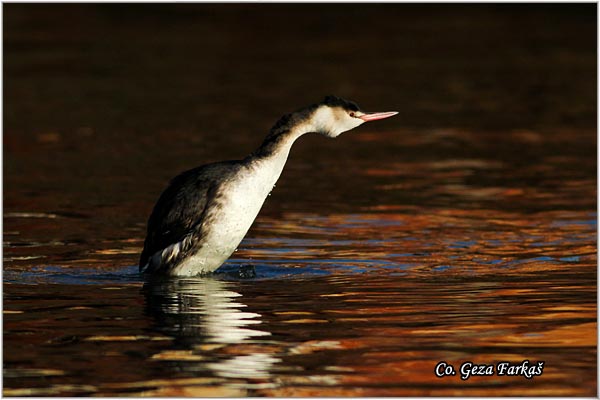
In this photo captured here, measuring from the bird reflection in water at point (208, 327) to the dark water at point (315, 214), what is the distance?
33 millimetres

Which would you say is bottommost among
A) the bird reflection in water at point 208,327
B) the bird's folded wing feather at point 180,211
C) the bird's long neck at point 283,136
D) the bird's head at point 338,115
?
the bird reflection in water at point 208,327

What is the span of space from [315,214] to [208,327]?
5.92 meters

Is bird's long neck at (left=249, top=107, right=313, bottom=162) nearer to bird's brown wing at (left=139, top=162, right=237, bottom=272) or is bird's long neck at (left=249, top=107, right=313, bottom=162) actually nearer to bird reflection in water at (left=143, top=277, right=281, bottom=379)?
bird's brown wing at (left=139, top=162, right=237, bottom=272)

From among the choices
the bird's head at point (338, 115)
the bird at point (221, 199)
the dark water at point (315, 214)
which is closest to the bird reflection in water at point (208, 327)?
the dark water at point (315, 214)

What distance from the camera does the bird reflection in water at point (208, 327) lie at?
32.1ft

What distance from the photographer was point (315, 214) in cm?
1673

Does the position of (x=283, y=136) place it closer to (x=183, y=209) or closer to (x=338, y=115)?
(x=338, y=115)

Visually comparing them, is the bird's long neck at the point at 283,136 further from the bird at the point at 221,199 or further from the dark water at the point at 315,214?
the dark water at the point at 315,214

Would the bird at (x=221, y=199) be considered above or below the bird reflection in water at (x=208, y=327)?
above

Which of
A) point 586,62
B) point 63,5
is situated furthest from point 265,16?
point 586,62

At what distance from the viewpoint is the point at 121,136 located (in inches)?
907

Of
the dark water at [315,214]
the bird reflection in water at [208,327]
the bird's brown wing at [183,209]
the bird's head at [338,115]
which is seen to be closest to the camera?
the bird reflection in water at [208,327]

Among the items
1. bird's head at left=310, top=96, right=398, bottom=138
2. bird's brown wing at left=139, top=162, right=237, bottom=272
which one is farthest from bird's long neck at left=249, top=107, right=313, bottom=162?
bird's brown wing at left=139, top=162, right=237, bottom=272

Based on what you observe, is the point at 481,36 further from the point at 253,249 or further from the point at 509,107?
the point at 253,249
